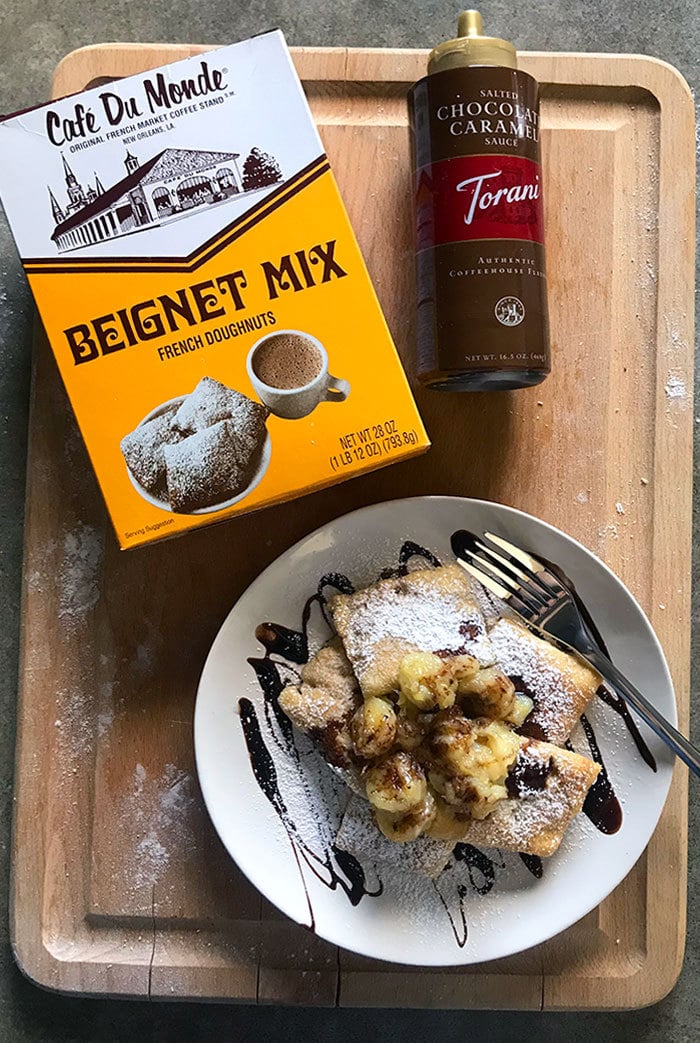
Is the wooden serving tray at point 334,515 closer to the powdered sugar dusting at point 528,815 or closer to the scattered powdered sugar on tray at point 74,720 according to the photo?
the scattered powdered sugar on tray at point 74,720

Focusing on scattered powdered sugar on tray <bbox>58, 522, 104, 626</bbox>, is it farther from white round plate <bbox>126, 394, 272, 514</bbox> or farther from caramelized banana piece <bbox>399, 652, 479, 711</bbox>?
caramelized banana piece <bbox>399, 652, 479, 711</bbox>

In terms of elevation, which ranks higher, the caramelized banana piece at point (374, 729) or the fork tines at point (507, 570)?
the fork tines at point (507, 570)

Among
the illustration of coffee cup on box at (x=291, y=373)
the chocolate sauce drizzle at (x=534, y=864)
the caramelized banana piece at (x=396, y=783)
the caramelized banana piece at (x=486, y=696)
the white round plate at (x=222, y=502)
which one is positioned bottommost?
the chocolate sauce drizzle at (x=534, y=864)

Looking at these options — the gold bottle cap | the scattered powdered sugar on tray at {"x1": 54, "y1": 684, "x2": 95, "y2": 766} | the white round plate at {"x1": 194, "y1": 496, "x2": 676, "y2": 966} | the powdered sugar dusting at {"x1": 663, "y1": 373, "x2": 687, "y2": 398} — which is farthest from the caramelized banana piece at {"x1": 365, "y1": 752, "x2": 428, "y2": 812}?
the gold bottle cap

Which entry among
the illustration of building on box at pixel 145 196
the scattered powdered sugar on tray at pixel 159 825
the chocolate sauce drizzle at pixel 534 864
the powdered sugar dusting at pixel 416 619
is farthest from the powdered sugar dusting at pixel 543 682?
the illustration of building on box at pixel 145 196

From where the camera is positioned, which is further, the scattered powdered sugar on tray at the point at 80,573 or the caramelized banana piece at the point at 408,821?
the scattered powdered sugar on tray at the point at 80,573

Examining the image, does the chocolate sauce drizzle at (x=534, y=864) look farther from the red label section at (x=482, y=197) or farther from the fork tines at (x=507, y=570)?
the red label section at (x=482, y=197)
